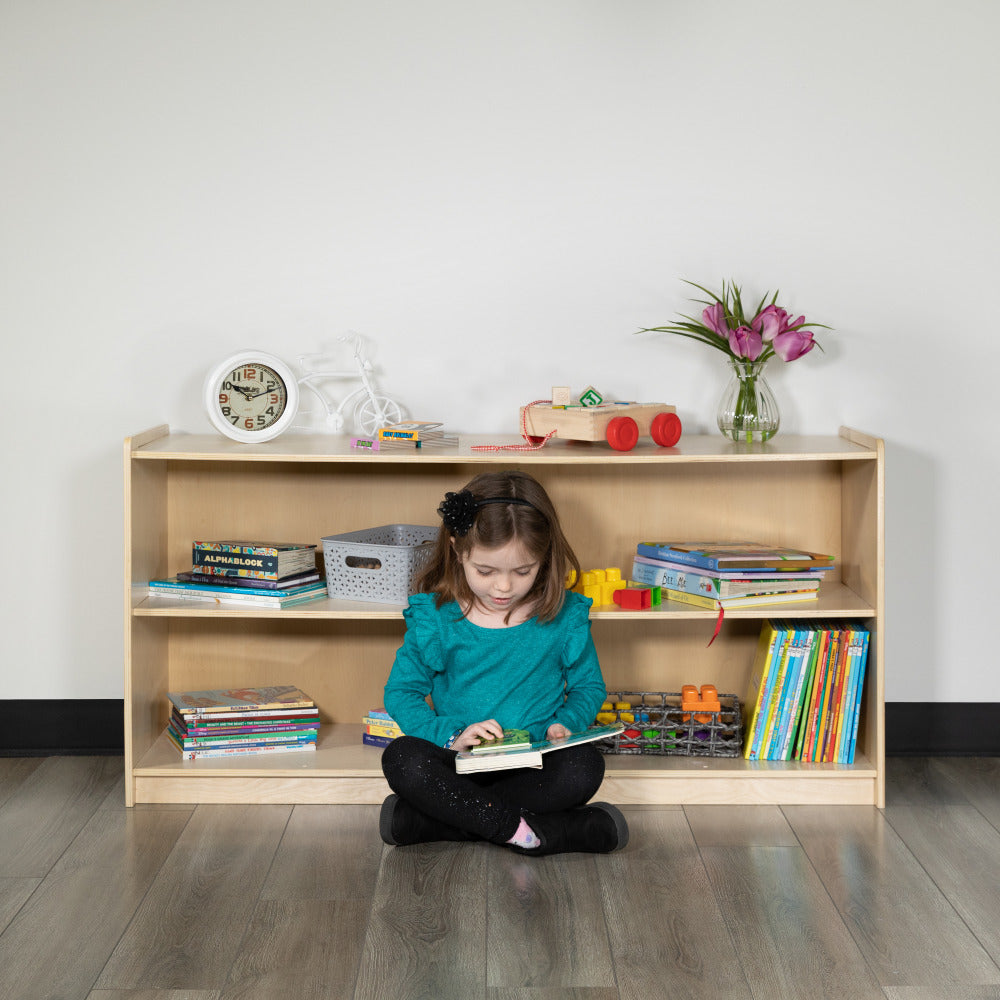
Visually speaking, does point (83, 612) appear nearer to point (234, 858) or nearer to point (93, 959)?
point (234, 858)

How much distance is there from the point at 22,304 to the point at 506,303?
114 centimetres

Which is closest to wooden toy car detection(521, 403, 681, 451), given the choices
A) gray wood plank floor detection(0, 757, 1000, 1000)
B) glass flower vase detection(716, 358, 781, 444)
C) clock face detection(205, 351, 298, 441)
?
glass flower vase detection(716, 358, 781, 444)

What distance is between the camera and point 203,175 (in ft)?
8.77

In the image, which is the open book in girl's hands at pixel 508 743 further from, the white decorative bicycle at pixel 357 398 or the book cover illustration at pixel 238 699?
the white decorative bicycle at pixel 357 398

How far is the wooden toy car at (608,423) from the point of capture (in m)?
2.41

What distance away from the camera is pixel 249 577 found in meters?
2.48

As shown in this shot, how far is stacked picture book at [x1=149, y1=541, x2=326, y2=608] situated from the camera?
8.06ft

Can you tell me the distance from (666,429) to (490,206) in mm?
700

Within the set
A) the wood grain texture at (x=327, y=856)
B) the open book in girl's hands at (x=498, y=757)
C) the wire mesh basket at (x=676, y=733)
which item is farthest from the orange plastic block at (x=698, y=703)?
the wood grain texture at (x=327, y=856)

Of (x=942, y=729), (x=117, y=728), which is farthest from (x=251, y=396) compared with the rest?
(x=942, y=729)

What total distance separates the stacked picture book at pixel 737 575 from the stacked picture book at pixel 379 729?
2.20 ft

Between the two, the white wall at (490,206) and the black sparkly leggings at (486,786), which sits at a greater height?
the white wall at (490,206)

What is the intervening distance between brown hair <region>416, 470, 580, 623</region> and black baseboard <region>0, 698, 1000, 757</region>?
0.95 m

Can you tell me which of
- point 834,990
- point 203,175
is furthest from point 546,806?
point 203,175
